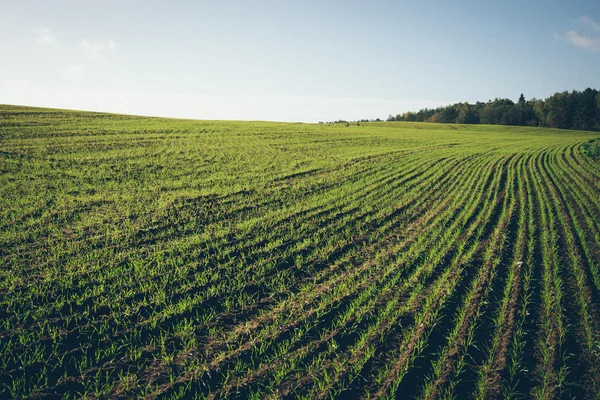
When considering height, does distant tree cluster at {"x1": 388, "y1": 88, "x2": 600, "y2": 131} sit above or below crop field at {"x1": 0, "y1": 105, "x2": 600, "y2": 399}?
above

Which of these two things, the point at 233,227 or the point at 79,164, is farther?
the point at 79,164

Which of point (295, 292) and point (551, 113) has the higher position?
point (551, 113)

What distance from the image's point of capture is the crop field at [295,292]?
14.3ft

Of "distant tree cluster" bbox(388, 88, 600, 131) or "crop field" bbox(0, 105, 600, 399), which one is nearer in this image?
"crop field" bbox(0, 105, 600, 399)

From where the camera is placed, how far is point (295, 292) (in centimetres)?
638

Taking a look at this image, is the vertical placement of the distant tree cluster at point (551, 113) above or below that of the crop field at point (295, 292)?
above

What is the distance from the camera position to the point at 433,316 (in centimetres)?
556

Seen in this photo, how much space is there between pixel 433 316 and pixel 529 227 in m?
6.41

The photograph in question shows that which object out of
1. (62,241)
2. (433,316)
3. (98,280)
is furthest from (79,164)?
(433,316)

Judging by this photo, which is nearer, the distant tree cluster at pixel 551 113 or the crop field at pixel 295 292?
the crop field at pixel 295 292

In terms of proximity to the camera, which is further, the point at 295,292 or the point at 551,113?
the point at 551,113

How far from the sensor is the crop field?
4.36m

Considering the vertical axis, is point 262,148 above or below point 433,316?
above

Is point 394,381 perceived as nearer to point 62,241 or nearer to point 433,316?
point 433,316
